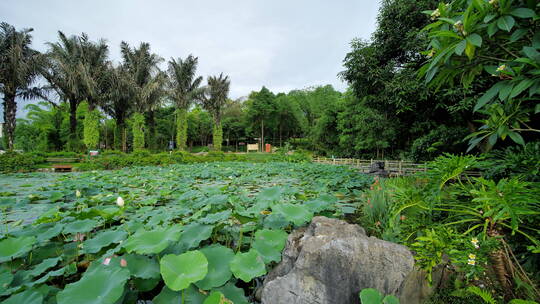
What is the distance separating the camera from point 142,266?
51.6 inches

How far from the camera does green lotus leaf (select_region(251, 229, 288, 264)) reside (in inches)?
58.1

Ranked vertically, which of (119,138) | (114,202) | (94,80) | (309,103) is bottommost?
(114,202)

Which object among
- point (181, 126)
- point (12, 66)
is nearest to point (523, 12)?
point (12, 66)

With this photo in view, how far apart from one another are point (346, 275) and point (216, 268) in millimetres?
796

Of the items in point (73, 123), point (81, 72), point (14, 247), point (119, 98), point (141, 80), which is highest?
point (141, 80)

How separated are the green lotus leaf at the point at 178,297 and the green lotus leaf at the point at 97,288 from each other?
0.20m

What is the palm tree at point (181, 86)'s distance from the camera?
20.3 m

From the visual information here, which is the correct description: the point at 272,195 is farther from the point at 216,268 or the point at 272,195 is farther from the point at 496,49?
the point at 496,49

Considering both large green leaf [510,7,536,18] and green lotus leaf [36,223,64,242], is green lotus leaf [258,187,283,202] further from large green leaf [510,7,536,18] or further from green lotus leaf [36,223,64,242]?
large green leaf [510,7,536,18]

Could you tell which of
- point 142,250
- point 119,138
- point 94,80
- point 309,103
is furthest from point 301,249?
point 309,103

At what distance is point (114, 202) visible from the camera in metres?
3.04

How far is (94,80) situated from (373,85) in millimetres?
18945

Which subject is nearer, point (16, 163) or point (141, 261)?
point (141, 261)

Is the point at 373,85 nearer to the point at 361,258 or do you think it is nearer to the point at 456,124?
the point at 456,124
